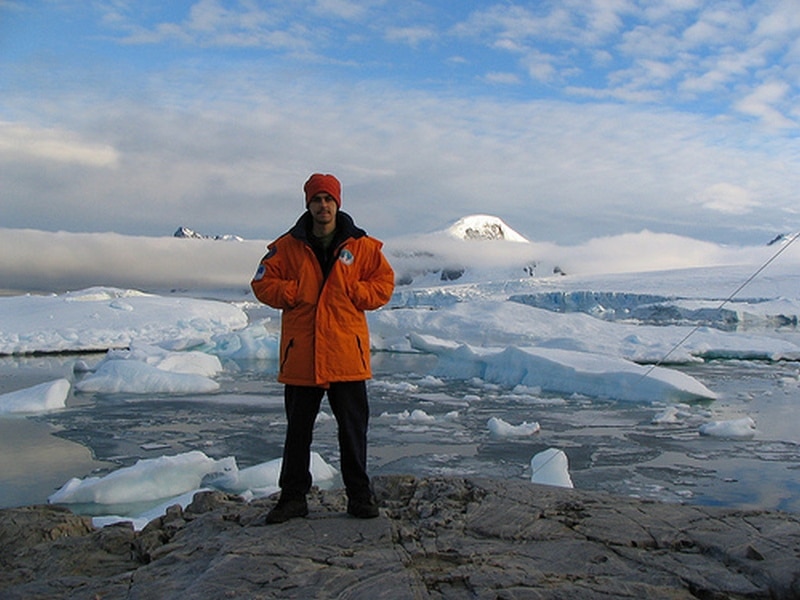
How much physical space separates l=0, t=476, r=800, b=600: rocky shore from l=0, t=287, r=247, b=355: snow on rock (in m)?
18.4

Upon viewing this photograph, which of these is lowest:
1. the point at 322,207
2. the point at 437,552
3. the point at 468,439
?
the point at 468,439

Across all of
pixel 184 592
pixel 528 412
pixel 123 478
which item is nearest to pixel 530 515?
pixel 184 592

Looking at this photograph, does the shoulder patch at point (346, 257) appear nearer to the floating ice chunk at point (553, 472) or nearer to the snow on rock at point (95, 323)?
the floating ice chunk at point (553, 472)

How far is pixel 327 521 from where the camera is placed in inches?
101

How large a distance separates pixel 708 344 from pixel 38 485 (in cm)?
1608

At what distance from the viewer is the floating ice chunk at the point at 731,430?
702 centimetres

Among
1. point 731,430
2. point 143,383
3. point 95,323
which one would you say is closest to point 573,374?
point 731,430

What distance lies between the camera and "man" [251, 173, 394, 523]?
8.50 feet

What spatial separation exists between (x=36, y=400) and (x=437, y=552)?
332 inches

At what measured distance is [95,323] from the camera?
23266 millimetres

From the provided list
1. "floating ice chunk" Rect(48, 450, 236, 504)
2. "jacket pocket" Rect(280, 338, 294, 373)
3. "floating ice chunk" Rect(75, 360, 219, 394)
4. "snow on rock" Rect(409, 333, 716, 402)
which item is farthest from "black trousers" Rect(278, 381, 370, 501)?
"floating ice chunk" Rect(75, 360, 219, 394)

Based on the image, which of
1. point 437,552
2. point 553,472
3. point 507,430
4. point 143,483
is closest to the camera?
point 437,552

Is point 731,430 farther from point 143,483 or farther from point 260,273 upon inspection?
point 260,273

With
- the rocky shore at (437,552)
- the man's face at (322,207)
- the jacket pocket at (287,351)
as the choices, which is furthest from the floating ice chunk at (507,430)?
the man's face at (322,207)
